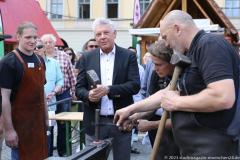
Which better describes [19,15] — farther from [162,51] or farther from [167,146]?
[162,51]

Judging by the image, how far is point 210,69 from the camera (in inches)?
106

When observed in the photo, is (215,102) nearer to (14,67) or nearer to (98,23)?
(98,23)

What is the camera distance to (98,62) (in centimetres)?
460

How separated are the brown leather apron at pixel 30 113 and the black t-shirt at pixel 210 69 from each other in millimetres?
2367

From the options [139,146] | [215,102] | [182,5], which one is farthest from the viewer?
[182,5]

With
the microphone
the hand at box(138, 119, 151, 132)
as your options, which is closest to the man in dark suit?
the microphone

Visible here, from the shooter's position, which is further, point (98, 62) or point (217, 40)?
point (98, 62)

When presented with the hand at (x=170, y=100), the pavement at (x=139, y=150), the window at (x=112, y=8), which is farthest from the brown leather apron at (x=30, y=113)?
the window at (x=112, y=8)

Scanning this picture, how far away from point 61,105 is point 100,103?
11.6ft

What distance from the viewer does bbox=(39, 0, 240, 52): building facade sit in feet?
123

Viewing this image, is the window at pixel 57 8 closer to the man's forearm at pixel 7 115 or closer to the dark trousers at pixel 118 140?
the man's forearm at pixel 7 115

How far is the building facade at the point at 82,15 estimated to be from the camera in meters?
37.6

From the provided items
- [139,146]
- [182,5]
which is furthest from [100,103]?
[182,5]

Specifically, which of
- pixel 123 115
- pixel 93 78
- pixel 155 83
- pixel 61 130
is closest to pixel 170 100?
pixel 123 115
